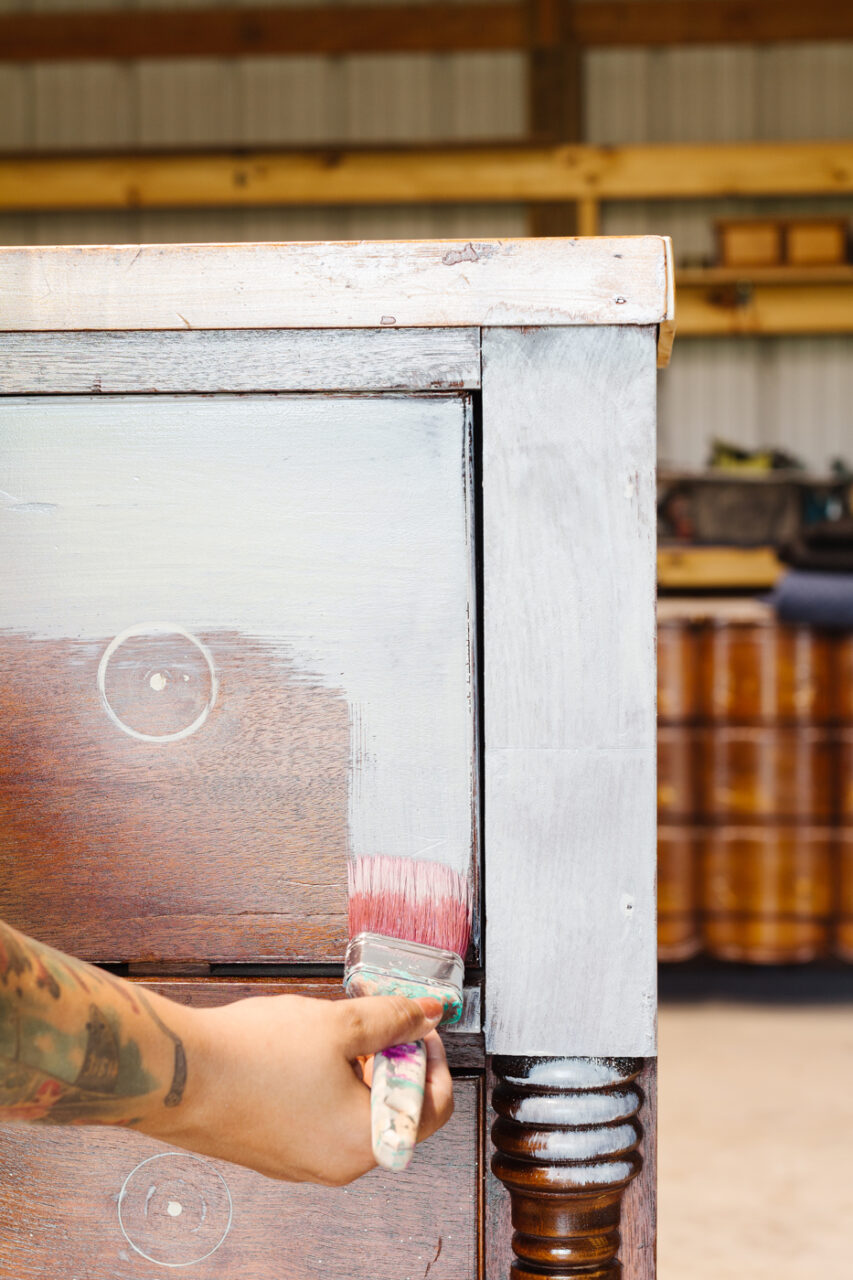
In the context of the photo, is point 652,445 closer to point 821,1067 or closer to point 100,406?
point 100,406

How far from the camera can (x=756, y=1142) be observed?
2014mm

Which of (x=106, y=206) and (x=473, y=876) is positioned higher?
(x=106, y=206)

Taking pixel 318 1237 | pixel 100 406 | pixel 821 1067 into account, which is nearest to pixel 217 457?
pixel 100 406

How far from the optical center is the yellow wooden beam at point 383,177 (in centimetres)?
353

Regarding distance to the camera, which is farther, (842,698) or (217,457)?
(842,698)

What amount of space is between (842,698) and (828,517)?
87cm

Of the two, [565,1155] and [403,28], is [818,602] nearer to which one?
[565,1155]

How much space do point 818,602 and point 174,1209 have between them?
2359mm

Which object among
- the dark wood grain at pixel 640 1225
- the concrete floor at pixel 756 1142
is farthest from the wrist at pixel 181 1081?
the concrete floor at pixel 756 1142

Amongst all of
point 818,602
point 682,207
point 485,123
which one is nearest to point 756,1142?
point 818,602

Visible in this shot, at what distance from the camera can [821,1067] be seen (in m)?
2.39

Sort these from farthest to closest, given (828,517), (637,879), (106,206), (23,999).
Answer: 1. (106,206)
2. (828,517)
3. (637,879)
4. (23,999)

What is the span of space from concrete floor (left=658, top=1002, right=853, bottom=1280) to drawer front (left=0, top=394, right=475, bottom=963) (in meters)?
1.34

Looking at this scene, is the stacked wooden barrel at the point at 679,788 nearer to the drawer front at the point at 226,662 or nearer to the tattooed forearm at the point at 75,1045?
the drawer front at the point at 226,662
